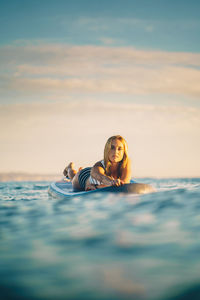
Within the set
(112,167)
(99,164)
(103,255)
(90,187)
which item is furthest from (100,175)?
(103,255)

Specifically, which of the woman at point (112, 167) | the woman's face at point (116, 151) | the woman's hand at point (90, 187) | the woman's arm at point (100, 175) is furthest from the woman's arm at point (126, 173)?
the woman's hand at point (90, 187)

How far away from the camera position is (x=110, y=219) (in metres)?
3.87

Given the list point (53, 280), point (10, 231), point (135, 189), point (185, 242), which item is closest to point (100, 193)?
point (135, 189)

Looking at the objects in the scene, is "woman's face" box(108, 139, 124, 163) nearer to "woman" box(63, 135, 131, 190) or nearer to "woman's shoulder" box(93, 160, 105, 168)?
"woman" box(63, 135, 131, 190)

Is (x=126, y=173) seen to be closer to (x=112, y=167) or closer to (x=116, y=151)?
(x=112, y=167)

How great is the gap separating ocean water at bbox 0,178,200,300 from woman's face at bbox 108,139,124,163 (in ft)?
8.16

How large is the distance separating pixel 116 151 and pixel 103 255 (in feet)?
14.4

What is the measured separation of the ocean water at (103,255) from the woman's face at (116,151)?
249cm

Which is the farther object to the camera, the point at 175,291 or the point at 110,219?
the point at 110,219

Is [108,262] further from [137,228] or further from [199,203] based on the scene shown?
[199,203]

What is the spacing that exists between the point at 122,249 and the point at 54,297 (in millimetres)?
925

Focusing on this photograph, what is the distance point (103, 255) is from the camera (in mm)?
2457

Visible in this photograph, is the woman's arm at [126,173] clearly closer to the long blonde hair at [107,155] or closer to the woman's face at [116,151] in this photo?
the long blonde hair at [107,155]

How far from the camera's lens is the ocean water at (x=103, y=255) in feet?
6.13
